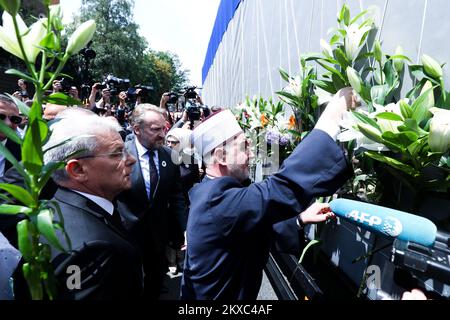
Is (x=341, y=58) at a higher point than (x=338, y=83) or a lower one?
higher

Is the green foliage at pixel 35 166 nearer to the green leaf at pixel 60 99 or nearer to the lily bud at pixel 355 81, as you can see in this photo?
the green leaf at pixel 60 99

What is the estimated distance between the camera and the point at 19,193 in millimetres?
812

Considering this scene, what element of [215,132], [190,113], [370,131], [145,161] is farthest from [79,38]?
[190,113]

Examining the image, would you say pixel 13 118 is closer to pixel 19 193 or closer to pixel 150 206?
pixel 150 206

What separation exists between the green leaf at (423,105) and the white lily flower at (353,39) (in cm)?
68

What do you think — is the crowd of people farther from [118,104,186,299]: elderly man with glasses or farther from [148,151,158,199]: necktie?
[148,151,158,199]: necktie

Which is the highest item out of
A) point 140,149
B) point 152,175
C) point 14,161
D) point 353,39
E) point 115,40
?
point 115,40

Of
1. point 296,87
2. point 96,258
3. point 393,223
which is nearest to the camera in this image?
point 393,223

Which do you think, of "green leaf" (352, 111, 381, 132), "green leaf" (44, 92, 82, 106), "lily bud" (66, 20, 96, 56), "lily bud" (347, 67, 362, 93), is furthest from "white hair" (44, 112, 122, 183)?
"lily bud" (347, 67, 362, 93)

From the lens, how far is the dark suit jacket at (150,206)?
2994 millimetres

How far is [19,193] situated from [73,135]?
1.94 ft

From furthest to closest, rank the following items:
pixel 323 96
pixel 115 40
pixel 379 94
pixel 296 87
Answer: pixel 115 40
pixel 296 87
pixel 323 96
pixel 379 94

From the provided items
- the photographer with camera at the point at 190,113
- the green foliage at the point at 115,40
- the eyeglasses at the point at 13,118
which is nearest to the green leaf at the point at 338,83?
the photographer with camera at the point at 190,113

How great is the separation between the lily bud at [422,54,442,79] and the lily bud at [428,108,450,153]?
307 millimetres
